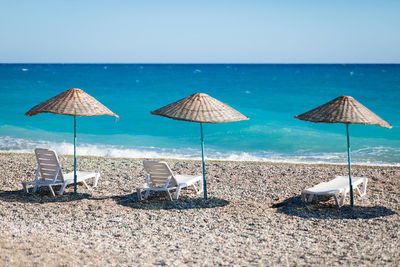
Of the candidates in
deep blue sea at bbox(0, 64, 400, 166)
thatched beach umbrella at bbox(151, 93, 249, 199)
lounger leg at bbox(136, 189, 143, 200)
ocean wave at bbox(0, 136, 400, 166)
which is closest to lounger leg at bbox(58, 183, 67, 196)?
lounger leg at bbox(136, 189, 143, 200)

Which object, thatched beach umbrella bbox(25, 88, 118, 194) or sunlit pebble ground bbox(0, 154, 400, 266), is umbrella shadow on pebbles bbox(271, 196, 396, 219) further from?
thatched beach umbrella bbox(25, 88, 118, 194)

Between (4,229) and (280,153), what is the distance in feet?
39.8

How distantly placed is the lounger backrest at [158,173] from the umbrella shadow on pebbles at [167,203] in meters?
0.31

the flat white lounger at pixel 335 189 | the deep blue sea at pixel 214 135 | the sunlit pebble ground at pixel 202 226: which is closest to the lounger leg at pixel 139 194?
the sunlit pebble ground at pixel 202 226

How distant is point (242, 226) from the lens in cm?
667

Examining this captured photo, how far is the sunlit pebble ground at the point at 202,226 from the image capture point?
5418 mm

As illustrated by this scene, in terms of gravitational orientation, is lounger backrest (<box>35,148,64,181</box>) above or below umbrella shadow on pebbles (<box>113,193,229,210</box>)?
above

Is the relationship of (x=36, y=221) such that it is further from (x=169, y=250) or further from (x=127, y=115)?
(x=127, y=115)

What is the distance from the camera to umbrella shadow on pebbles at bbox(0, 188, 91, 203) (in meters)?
7.94

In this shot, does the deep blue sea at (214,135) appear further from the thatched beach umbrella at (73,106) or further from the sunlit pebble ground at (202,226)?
the thatched beach umbrella at (73,106)

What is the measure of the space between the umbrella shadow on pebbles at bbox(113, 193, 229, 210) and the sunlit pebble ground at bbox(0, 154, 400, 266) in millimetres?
17

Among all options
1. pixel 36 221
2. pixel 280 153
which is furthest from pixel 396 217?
pixel 280 153

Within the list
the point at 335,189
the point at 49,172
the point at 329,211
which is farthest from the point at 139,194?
the point at 335,189

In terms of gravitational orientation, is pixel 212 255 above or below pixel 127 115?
below
